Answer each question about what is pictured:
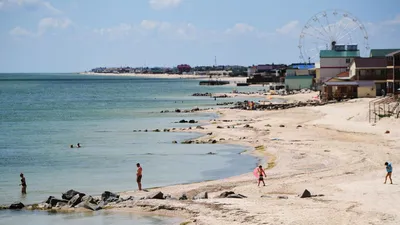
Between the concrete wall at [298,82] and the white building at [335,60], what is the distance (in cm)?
2493

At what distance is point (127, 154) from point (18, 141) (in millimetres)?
14778

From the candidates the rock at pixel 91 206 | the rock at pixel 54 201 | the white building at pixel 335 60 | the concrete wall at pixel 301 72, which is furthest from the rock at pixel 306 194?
the concrete wall at pixel 301 72

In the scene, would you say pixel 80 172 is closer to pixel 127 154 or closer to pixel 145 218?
pixel 127 154

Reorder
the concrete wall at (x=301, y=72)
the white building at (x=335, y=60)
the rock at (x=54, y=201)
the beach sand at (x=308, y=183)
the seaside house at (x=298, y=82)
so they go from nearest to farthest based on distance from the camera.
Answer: the beach sand at (x=308, y=183) < the rock at (x=54, y=201) < the white building at (x=335, y=60) < the seaside house at (x=298, y=82) < the concrete wall at (x=301, y=72)

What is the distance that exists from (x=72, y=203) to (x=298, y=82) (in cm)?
10460

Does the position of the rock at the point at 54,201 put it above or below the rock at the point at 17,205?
above

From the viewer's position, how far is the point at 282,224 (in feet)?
61.1

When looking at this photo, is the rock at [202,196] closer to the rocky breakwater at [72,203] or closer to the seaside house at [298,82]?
the rocky breakwater at [72,203]

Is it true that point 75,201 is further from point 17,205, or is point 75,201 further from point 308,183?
point 308,183

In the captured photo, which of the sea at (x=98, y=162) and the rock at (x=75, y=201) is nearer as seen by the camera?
the rock at (x=75, y=201)

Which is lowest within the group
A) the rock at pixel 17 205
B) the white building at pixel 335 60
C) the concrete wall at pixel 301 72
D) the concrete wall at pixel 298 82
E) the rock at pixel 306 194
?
the rock at pixel 17 205

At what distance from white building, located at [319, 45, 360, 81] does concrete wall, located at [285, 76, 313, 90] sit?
24.9 metres

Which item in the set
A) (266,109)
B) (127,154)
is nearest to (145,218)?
(127,154)

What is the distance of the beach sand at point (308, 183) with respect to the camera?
19891 mm
